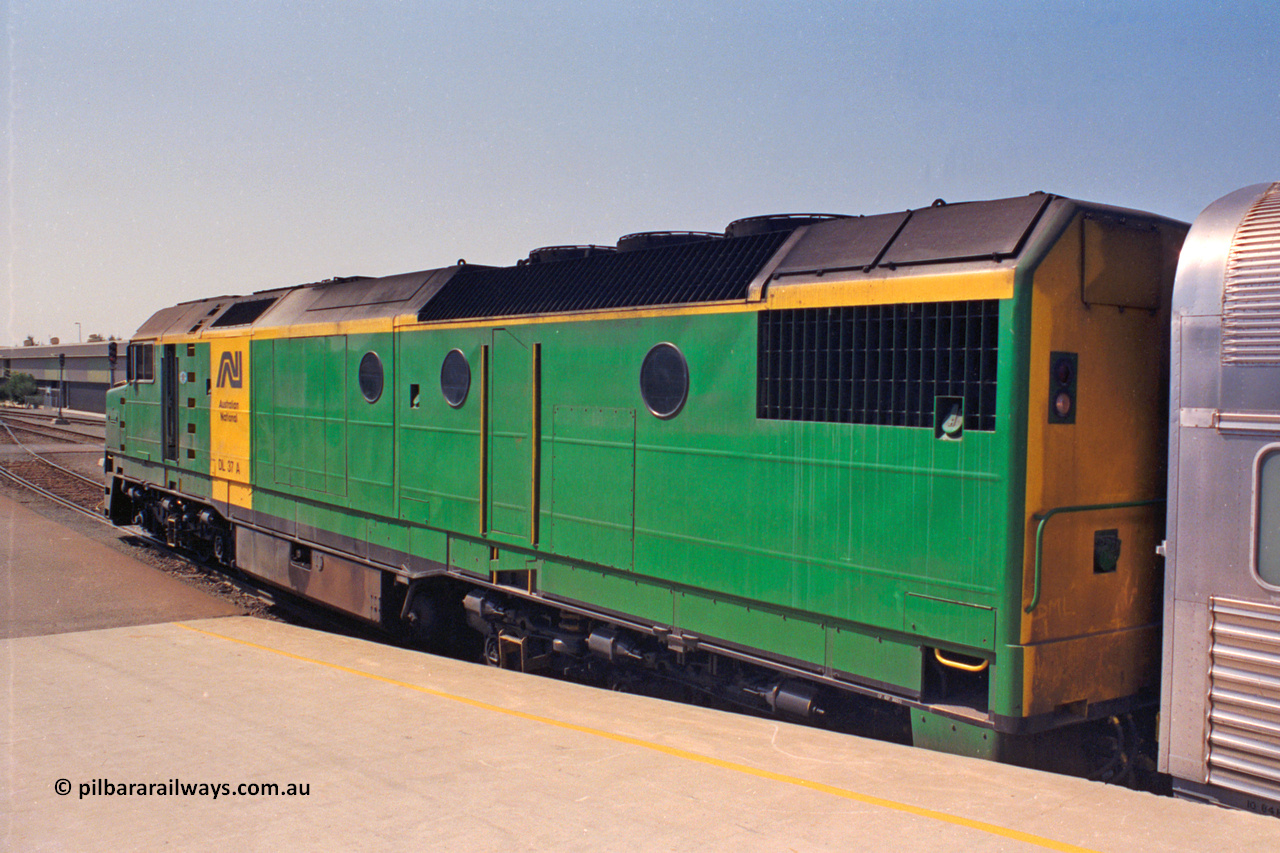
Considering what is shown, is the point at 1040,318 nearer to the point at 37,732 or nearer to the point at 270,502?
the point at 37,732

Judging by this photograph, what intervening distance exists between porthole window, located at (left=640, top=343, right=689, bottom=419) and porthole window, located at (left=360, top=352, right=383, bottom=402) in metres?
4.52

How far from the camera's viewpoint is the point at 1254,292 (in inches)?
181

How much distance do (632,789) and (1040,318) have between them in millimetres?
3263

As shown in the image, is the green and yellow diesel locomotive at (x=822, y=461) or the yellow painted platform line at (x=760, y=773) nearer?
the yellow painted platform line at (x=760, y=773)

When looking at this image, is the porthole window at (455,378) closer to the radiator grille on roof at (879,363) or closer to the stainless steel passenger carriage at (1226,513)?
the radiator grille on roof at (879,363)

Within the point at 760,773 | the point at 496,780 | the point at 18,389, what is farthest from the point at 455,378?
the point at 18,389

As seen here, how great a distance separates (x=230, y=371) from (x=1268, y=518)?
1354cm

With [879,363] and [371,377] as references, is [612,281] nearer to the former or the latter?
Result: [879,363]

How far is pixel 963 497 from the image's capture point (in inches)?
203

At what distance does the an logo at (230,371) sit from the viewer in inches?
559

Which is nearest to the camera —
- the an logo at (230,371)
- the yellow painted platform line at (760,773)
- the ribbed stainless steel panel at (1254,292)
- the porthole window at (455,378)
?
the yellow painted platform line at (760,773)

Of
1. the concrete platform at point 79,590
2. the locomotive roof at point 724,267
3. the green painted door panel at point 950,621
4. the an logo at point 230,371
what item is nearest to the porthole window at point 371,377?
the locomotive roof at point 724,267

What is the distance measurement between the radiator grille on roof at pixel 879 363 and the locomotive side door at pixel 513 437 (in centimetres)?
274

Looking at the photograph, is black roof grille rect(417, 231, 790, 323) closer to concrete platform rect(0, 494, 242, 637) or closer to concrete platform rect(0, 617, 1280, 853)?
concrete platform rect(0, 617, 1280, 853)
